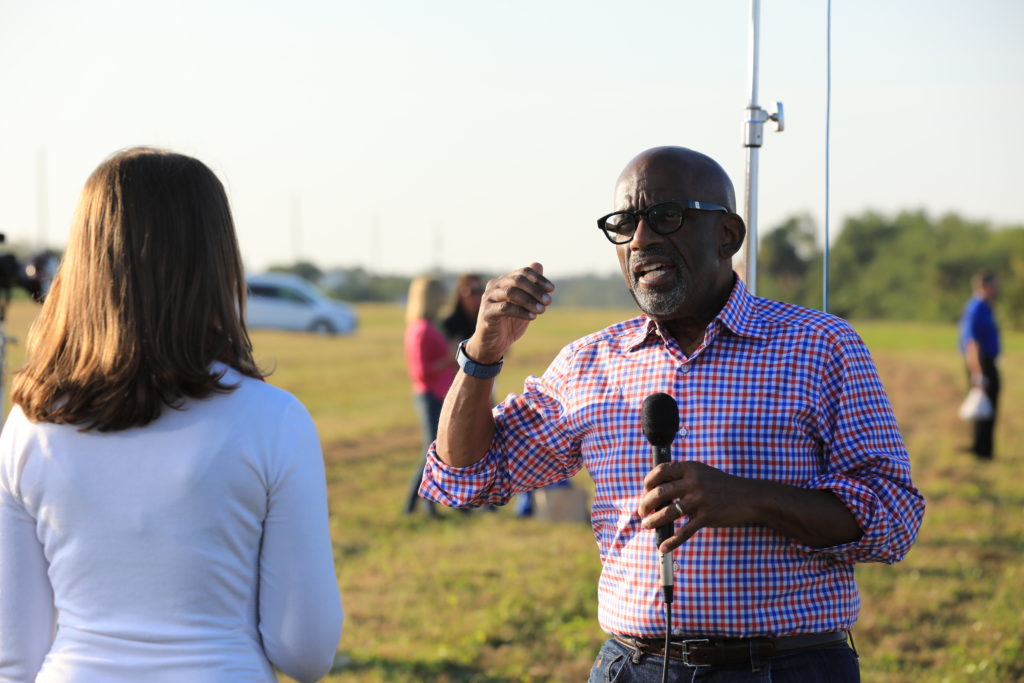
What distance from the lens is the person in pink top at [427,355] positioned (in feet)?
32.0

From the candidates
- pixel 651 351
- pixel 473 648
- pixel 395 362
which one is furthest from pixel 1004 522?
pixel 395 362

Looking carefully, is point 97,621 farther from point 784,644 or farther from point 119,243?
point 784,644

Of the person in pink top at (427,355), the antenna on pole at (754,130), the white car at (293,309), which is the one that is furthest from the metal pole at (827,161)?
the white car at (293,309)

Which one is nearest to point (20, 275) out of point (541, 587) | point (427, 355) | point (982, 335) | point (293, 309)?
point (541, 587)

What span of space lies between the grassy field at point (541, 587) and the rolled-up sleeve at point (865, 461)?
1.29 metres

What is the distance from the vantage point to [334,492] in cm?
1209

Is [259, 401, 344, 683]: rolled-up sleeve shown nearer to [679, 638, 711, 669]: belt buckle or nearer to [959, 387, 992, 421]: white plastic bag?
[679, 638, 711, 669]: belt buckle

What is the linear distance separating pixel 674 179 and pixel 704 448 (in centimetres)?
67

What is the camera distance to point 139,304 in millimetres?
2096

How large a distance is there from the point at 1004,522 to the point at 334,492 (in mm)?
6733

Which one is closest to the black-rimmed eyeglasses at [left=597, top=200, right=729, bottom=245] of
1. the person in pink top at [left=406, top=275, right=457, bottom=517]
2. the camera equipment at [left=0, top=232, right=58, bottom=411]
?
the camera equipment at [left=0, top=232, right=58, bottom=411]

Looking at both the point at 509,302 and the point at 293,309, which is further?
the point at 293,309

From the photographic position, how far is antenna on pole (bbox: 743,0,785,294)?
3332 mm

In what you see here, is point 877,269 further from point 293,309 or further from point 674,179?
point 674,179
